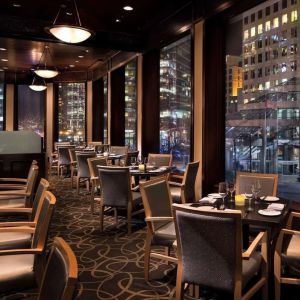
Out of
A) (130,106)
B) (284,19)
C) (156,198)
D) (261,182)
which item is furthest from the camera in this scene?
(130,106)

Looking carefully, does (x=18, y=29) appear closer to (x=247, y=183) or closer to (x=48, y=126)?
(x=247, y=183)

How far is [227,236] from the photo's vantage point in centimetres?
193

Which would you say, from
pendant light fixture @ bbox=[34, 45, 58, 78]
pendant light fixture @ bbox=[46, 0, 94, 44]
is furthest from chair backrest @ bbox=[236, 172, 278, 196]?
pendant light fixture @ bbox=[34, 45, 58, 78]

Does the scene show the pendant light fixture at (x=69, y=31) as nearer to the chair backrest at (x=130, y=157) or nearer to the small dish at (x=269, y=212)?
the chair backrest at (x=130, y=157)

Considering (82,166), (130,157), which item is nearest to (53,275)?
(82,166)

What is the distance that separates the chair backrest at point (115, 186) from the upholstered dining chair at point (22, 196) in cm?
91

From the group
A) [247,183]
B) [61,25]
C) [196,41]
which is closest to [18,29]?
[61,25]

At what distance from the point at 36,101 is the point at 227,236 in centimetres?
1332

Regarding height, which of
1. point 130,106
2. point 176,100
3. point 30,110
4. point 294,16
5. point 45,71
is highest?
point 45,71

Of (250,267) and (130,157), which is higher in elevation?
(130,157)

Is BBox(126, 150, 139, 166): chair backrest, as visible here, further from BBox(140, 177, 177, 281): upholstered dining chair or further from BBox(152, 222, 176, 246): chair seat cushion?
BBox(152, 222, 176, 246): chair seat cushion

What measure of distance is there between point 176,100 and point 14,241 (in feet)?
16.9

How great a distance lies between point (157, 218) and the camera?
9.05 ft

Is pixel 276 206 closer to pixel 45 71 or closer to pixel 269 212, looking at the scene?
pixel 269 212
